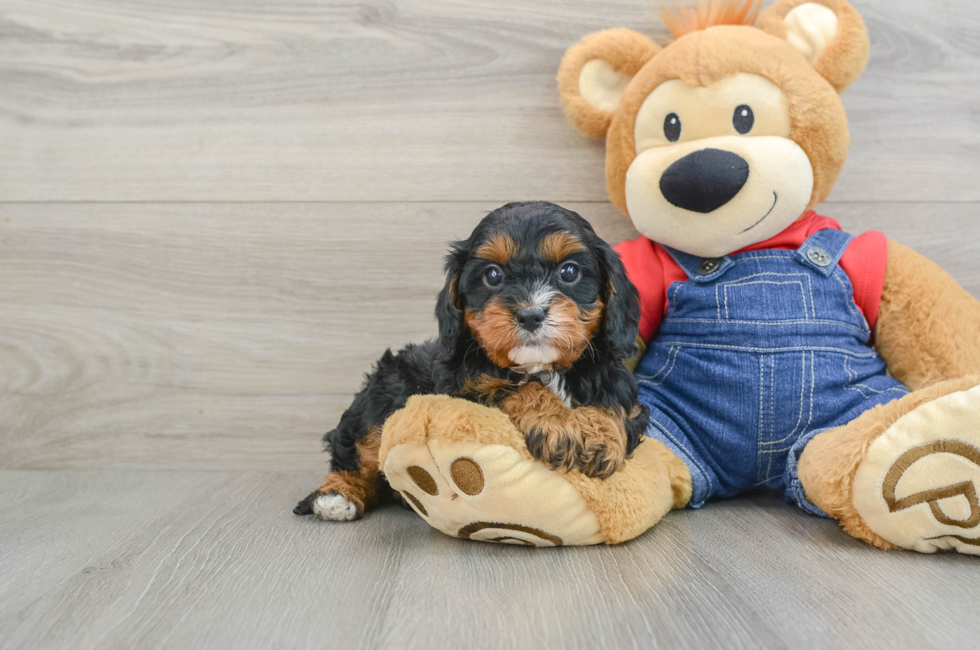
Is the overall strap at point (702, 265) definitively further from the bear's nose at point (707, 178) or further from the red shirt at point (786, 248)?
the bear's nose at point (707, 178)

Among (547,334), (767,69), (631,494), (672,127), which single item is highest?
(767,69)

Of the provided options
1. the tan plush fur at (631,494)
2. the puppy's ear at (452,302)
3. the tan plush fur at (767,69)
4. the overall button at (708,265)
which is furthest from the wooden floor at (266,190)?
the tan plush fur at (631,494)

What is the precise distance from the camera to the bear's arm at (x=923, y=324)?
1546 millimetres

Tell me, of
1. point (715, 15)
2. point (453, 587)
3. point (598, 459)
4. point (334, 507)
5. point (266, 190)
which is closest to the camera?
point (453, 587)

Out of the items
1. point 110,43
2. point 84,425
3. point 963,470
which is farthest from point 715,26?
point 84,425

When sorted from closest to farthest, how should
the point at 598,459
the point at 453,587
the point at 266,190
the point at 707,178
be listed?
the point at 453,587, the point at 598,459, the point at 707,178, the point at 266,190

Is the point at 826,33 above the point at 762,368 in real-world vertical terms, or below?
above

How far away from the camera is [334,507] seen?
1.59m

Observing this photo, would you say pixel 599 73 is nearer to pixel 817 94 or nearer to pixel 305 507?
pixel 817 94

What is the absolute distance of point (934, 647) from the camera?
925mm

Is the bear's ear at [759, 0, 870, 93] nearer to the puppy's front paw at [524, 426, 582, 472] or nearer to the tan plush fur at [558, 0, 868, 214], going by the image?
the tan plush fur at [558, 0, 868, 214]

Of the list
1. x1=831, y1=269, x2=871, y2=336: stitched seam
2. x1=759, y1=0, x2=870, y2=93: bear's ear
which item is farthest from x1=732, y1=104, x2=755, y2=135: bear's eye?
x1=831, y1=269, x2=871, y2=336: stitched seam

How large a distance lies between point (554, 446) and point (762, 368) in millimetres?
577

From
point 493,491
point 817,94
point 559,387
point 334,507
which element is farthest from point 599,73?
point 334,507
